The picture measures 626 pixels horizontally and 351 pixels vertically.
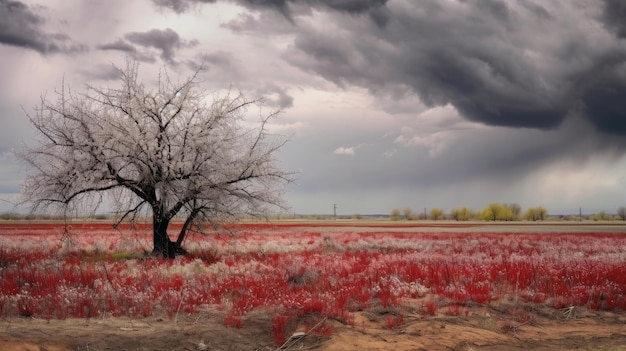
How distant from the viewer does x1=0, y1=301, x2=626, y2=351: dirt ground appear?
310 inches

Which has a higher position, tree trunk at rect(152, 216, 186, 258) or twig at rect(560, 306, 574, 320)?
tree trunk at rect(152, 216, 186, 258)

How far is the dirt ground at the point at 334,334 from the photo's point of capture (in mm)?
7871

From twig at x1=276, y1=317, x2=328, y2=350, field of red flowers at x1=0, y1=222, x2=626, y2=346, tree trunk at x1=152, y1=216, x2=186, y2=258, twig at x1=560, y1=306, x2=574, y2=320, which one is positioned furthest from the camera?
tree trunk at x1=152, y1=216, x2=186, y2=258

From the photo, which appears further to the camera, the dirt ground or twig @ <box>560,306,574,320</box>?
twig @ <box>560,306,574,320</box>

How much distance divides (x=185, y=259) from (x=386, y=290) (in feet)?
32.8

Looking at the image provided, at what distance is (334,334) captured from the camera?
28.8 ft

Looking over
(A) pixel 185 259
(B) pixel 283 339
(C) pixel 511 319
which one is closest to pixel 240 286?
(B) pixel 283 339

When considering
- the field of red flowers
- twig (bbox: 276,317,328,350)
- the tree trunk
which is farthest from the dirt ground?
the tree trunk

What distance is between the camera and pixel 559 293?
12797 millimetres

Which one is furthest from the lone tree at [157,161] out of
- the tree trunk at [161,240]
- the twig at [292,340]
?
the twig at [292,340]

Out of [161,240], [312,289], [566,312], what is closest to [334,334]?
[312,289]

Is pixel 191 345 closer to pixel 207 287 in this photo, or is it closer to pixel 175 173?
pixel 207 287

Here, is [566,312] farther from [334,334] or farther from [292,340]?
[292,340]

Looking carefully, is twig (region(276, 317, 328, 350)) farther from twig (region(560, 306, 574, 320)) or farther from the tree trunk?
the tree trunk
